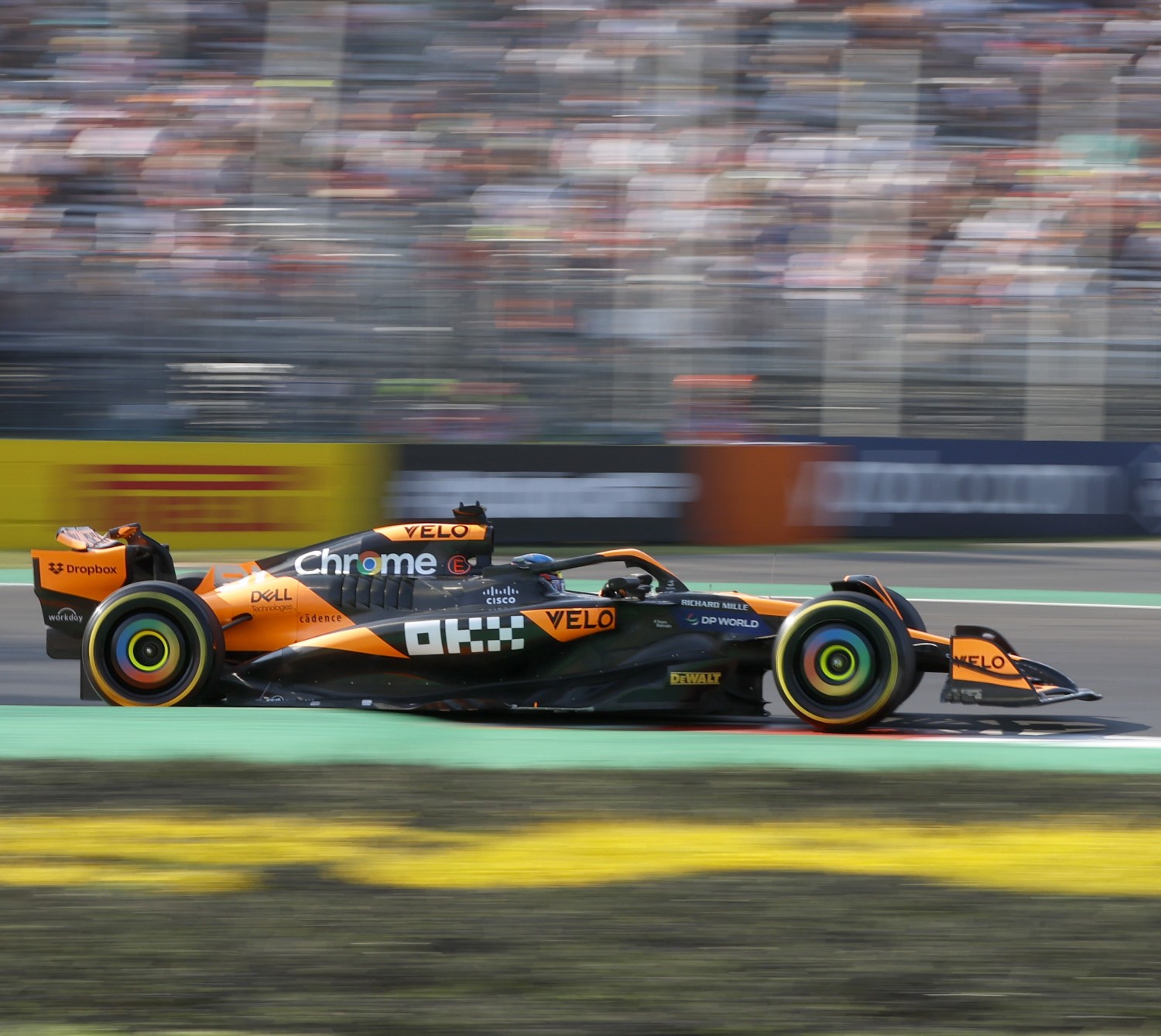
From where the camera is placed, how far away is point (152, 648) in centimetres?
588

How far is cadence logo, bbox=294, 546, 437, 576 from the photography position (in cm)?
616

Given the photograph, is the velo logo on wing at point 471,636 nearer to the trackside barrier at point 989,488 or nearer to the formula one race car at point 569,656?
the formula one race car at point 569,656

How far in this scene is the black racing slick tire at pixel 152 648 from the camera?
5820 mm

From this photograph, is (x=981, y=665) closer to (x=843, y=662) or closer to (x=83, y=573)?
(x=843, y=662)

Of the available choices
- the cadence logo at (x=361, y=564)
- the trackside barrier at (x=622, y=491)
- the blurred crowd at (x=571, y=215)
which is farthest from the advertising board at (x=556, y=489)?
the cadence logo at (x=361, y=564)

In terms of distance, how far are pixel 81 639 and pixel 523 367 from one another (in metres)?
6.29

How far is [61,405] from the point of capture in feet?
37.1

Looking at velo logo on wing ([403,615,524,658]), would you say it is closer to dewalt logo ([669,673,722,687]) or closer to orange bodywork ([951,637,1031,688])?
dewalt logo ([669,673,722,687])

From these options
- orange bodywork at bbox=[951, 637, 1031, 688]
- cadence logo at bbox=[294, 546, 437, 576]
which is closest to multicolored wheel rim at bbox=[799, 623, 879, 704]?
orange bodywork at bbox=[951, 637, 1031, 688]

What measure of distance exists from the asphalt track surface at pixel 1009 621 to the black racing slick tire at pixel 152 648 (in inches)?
24.2

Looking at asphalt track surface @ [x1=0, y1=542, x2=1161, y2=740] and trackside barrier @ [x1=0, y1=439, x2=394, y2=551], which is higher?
trackside barrier @ [x1=0, y1=439, x2=394, y2=551]

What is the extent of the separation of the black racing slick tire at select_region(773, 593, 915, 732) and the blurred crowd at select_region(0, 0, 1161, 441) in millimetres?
6398

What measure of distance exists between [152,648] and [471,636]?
1.24 m

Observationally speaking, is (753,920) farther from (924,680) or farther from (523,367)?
(523,367)
